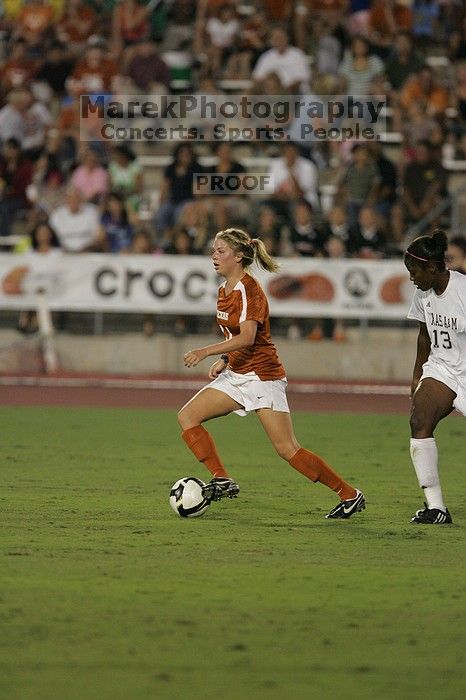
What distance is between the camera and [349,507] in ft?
31.9

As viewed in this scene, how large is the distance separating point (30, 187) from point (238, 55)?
14.0ft

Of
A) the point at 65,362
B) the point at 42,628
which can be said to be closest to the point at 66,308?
the point at 65,362

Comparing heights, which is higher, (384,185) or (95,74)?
(95,74)

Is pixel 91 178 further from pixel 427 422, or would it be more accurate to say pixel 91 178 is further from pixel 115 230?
pixel 427 422

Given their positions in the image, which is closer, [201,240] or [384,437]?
[384,437]

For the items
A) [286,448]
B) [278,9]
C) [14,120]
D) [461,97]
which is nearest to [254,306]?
[286,448]

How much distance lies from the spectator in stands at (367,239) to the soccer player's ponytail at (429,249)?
11951 mm

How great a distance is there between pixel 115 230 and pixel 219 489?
12.3 m

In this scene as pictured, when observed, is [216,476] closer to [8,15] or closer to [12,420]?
[12,420]

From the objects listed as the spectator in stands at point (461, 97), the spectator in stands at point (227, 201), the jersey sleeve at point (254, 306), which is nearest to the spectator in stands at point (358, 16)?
the spectator in stands at point (461, 97)

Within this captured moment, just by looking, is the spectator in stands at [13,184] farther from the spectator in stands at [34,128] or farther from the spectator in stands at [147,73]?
the spectator in stands at [147,73]

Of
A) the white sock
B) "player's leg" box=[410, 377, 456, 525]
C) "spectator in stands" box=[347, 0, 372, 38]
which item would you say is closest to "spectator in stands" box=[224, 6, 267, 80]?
"spectator in stands" box=[347, 0, 372, 38]

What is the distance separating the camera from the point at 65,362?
21922mm

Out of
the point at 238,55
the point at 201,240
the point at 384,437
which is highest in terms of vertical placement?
the point at 238,55
